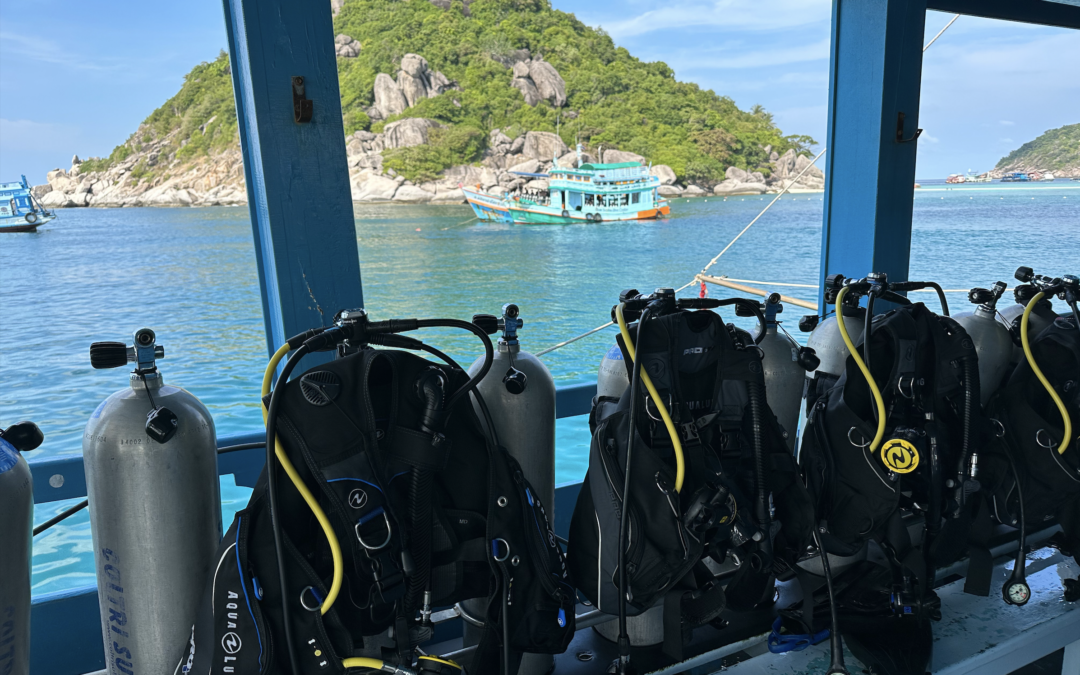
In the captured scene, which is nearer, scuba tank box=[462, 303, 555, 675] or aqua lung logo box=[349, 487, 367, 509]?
aqua lung logo box=[349, 487, 367, 509]

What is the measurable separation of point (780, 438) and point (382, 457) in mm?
788

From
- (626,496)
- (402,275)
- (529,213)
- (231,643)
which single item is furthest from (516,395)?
(529,213)

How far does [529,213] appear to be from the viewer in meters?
33.4

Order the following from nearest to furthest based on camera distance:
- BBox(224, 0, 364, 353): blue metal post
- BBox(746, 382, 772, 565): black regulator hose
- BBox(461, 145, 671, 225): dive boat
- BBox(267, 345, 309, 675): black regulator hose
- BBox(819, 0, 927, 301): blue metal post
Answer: BBox(267, 345, 309, 675): black regulator hose → BBox(746, 382, 772, 565): black regulator hose → BBox(224, 0, 364, 353): blue metal post → BBox(819, 0, 927, 301): blue metal post → BBox(461, 145, 671, 225): dive boat

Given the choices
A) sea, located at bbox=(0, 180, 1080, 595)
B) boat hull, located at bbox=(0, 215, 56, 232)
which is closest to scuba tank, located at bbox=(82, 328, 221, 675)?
sea, located at bbox=(0, 180, 1080, 595)

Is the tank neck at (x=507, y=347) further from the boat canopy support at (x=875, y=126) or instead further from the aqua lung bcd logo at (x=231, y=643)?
the boat canopy support at (x=875, y=126)

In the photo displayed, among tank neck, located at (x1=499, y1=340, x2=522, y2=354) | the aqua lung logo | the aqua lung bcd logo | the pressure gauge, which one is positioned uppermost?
tank neck, located at (x1=499, y1=340, x2=522, y2=354)

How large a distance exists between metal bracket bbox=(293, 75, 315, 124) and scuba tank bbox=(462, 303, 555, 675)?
584mm

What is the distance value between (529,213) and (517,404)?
32831mm

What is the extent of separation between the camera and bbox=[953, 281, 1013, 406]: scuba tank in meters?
1.76

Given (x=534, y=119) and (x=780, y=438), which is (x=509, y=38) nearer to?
(x=534, y=119)

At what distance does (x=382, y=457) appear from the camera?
977 millimetres

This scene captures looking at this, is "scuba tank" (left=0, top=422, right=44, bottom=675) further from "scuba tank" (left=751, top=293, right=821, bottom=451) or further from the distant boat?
the distant boat

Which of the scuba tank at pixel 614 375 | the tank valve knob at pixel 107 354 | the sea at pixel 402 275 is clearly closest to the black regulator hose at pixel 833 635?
the scuba tank at pixel 614 375
